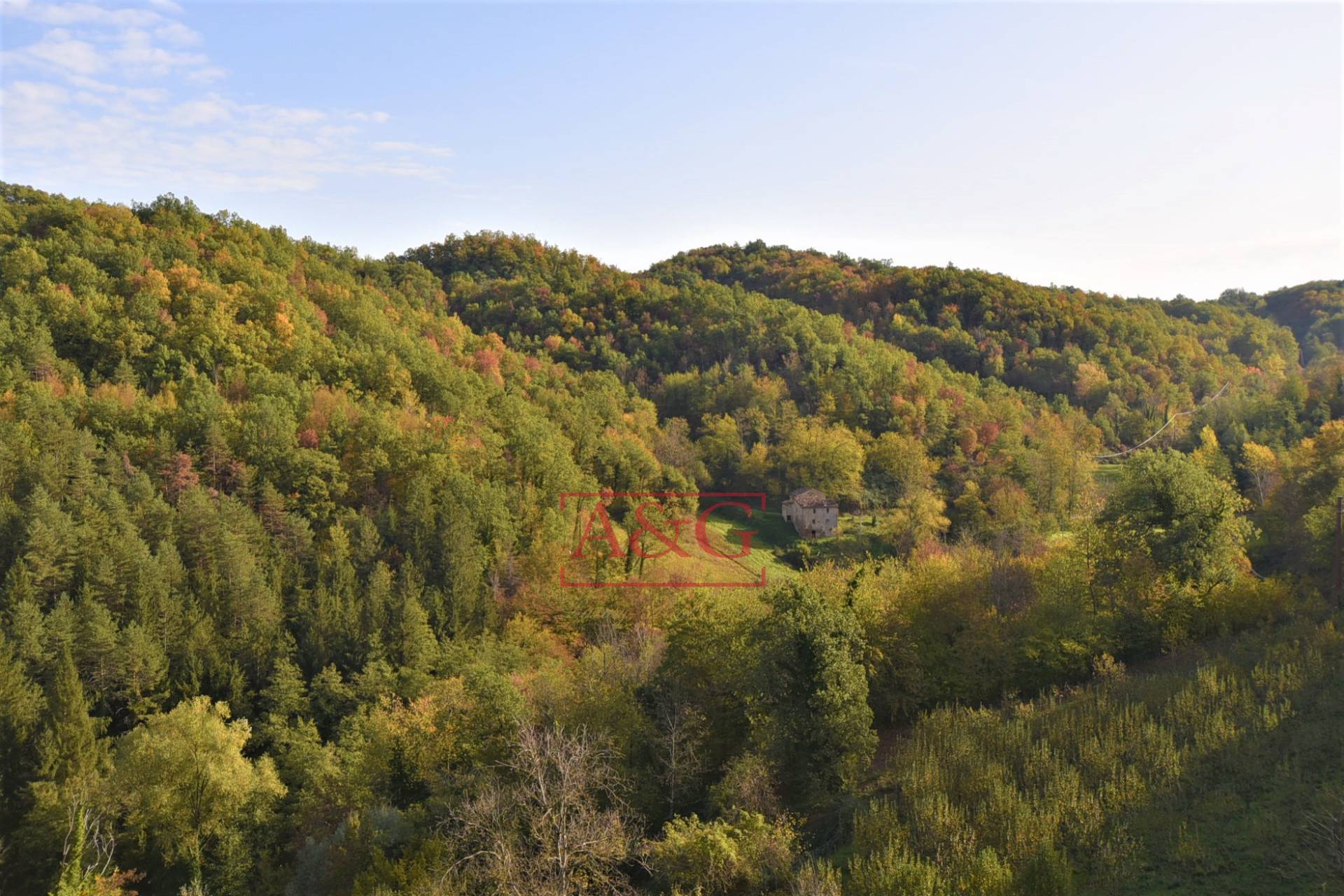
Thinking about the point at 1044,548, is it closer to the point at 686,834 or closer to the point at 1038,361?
the point at 686,834

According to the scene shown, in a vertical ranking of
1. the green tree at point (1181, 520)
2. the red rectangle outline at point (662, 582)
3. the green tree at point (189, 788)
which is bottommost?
the green tree at point (189, 788)

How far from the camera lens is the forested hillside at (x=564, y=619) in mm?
16797

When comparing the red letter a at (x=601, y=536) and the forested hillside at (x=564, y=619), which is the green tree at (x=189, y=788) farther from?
the red letter a at (x=601, y=536)

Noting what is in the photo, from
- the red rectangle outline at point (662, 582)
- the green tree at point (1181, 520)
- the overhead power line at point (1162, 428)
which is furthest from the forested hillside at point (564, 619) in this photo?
the overhead power line at point (1162, 428)

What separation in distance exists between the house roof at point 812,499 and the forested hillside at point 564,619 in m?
2.27

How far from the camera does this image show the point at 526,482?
1976 inches

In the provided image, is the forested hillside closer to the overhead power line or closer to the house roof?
the overhead power line

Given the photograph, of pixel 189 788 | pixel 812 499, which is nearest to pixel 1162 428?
pixel 812 499

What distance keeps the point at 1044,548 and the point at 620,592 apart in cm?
2141

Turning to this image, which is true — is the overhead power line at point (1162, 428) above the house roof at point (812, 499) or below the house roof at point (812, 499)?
above

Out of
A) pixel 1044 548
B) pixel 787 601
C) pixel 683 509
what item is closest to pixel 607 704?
pixel 787 601

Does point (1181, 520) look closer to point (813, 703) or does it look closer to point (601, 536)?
point (813, 703)

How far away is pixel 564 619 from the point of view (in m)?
39.8

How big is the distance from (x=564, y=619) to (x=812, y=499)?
1108 inches
